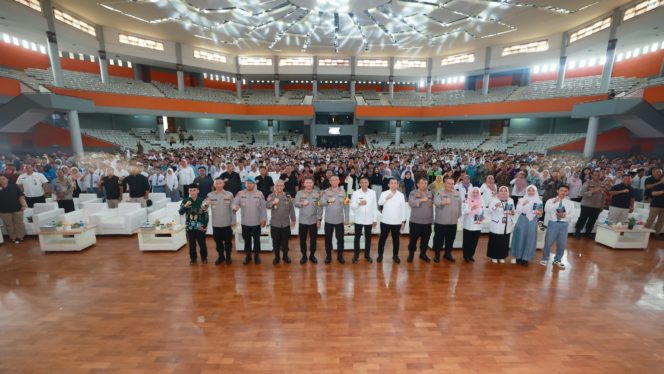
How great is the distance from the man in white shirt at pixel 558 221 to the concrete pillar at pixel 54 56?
82.0 ft

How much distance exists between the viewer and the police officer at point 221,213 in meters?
5.14

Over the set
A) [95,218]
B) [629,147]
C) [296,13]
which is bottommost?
[95,218]

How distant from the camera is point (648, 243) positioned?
6531 millimetres

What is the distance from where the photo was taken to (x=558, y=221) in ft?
17.4

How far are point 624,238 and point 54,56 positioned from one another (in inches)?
1067

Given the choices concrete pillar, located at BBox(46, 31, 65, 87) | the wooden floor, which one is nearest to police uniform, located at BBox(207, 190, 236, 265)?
the wooden floor

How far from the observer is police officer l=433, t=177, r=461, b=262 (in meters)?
5.22

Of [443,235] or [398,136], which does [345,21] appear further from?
[443,235]

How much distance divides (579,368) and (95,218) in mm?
9193

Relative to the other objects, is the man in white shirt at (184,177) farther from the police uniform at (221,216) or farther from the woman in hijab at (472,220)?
the woman in hijab at (472,220)

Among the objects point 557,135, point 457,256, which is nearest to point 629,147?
point 557,135

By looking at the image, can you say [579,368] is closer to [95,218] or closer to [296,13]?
[95,218]

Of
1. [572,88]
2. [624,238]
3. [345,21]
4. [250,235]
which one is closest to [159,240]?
[250,235]

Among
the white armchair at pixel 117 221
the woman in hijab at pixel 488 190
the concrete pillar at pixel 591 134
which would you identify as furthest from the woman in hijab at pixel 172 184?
the concrete pillar at pixel 591 134
